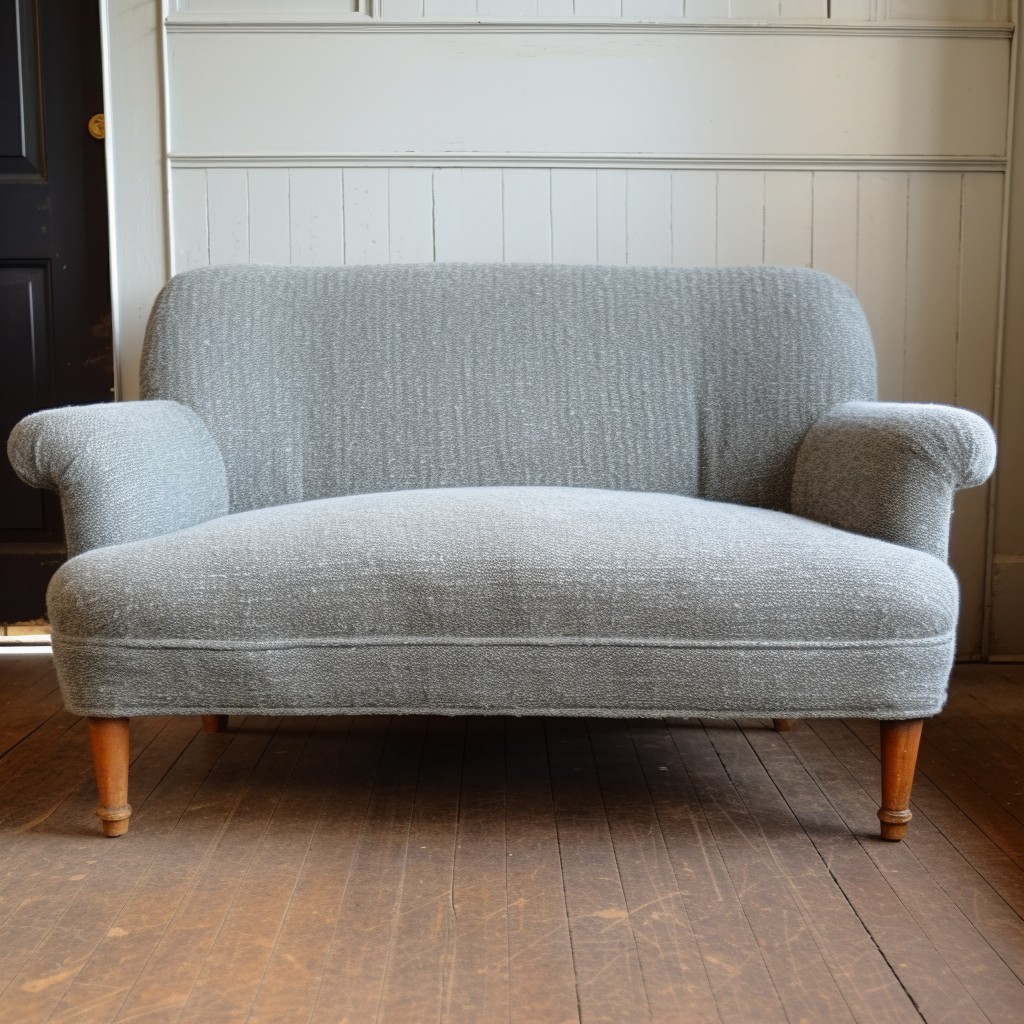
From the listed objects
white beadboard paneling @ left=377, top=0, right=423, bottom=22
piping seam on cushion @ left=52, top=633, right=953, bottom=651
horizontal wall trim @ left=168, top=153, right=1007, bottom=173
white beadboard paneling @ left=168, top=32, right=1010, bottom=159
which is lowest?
piping seam on cushion @ left=52, top=633, right=953, bottom=651

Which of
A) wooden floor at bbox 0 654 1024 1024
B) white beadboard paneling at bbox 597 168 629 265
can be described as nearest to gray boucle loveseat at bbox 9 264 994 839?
wooden floor at bbox 0 654 1024 1024

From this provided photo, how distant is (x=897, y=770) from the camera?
153cm

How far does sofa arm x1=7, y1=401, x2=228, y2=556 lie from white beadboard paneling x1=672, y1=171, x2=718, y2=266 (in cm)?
128

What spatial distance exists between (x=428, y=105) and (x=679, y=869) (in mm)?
1723

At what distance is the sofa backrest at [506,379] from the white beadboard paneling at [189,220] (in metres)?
0.39

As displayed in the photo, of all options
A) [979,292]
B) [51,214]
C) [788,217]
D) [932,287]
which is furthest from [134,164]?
[979,292]

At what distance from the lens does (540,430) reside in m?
2.07

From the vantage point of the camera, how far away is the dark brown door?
2.55 m

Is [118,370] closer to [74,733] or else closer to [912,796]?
[74,733]

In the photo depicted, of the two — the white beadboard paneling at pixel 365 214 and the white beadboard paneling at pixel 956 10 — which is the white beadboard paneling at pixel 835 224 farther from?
the white beadboard paneling at pixel 365 214

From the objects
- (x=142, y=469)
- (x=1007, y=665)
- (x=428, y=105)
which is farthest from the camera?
(x=1007, y=665)

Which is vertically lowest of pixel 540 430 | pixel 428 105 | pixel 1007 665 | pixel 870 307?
pixel 1007 665

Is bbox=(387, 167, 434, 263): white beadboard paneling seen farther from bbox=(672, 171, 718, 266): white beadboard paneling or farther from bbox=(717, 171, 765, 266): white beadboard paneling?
bbox=(717, 171, 765, 266): white beadboard paneling

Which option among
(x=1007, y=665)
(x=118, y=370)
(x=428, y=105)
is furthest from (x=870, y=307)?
(x=118, y=370)
